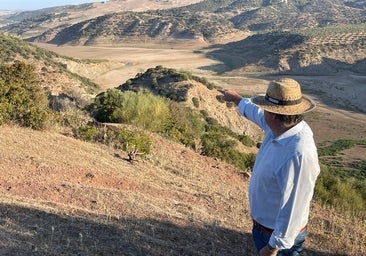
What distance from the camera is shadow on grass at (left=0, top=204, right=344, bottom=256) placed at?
4.99m

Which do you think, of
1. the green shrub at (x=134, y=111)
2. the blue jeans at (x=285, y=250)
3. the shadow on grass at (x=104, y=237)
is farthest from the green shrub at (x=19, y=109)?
the blue jeans at (x=285, y=250)

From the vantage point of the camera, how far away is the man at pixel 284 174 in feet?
10.6

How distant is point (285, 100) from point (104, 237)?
2989 millimetres

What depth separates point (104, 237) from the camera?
5543 millimetres

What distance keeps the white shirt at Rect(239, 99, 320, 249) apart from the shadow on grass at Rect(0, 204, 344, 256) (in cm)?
229

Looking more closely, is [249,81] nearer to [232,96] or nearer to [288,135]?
[232,96]

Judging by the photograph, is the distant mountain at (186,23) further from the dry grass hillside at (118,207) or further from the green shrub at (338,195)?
the dry grass hillside at (118,207)

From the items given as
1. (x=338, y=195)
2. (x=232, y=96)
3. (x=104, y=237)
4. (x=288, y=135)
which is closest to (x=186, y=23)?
(x=338, y=195)

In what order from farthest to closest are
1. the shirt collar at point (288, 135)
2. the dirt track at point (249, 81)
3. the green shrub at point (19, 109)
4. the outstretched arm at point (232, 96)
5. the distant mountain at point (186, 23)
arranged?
the distant mountain at point (186, 23) < the dirt track at point (249, 81) < the green shrub at point (19, 109) < the outstretched arm at point (232, 96) < the shirt collar at point (288, 135)

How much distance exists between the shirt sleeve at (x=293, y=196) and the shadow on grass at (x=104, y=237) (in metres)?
2.33

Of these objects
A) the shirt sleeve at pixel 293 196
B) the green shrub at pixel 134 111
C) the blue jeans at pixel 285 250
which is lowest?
the green shrub at pixel 134 111

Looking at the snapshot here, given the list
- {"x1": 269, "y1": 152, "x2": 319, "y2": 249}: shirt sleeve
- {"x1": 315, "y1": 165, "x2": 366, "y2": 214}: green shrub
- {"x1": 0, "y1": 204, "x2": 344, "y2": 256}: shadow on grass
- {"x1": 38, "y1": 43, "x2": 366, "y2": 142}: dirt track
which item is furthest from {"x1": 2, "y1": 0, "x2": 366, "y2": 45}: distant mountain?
{"x1": 269, "y1": 152, "x2": 319, "y2": 249}: shirt sleeve

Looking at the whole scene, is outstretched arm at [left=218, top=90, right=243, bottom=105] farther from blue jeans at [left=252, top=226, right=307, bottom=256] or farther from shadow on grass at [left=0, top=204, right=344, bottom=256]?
shadow on grass at [left=0, top=204, right=344, bottom=256]

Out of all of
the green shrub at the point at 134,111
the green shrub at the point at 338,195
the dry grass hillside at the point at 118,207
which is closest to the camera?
the dry grass hillside at the point at 118,207
